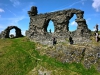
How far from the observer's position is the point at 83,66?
101ft

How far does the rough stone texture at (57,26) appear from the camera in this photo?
37375 millimetres

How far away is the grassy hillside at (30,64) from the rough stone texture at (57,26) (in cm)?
451

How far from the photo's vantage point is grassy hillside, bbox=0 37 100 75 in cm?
2984

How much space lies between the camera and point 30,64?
33.9 m

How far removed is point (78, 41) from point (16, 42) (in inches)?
634

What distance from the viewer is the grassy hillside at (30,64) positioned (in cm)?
2984

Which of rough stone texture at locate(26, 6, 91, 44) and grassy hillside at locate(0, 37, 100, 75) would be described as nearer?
grassy hillside at locate(0, 37, 100, 75)

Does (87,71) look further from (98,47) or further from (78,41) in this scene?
(78,41)

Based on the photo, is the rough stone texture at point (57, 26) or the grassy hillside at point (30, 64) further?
the rough stone texture at point (57, 26)

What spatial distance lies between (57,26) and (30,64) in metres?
11.4

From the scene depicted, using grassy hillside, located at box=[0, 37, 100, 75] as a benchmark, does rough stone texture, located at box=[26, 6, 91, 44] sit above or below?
above

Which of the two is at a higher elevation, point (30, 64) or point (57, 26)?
point (57, 26)

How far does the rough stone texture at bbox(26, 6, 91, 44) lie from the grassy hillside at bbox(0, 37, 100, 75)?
451cm

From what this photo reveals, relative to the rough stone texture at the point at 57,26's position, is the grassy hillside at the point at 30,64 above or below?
below
